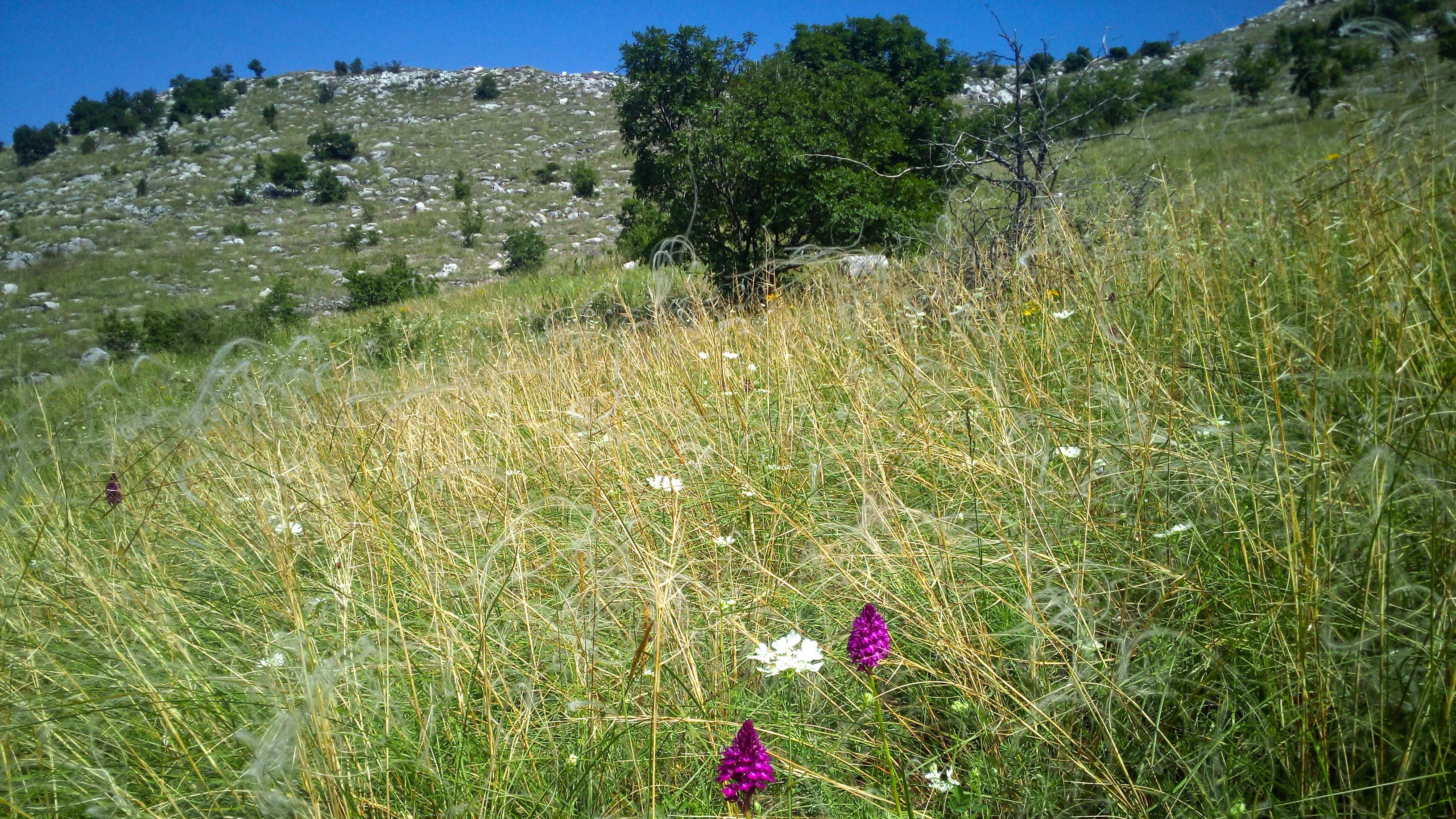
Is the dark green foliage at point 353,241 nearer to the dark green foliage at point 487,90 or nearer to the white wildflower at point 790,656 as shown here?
the dark green foliage at point 487,90

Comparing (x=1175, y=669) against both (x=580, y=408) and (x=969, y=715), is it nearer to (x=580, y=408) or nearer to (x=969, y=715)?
(x=969, y=715)

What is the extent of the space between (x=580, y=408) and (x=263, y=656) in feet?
4.69

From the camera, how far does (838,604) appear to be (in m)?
1.63

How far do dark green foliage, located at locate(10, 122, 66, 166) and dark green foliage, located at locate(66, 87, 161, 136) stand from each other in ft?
6.82

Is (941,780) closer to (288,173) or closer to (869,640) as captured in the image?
(869,640)

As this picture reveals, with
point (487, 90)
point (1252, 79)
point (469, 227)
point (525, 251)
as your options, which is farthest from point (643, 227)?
point (487, 90)

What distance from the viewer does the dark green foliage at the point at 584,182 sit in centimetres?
3428

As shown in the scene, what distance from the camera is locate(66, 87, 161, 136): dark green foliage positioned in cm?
4684

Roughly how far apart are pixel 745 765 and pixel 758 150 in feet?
28.7

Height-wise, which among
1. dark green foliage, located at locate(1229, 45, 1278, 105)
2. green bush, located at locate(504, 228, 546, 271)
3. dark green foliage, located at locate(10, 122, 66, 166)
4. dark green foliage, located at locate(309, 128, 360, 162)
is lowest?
green bush, located at locate(504, 228, 546, 271)

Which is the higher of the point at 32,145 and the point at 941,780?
the point at 32,145

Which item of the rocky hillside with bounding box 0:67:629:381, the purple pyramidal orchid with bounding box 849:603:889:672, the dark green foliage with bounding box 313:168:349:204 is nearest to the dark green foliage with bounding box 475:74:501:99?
the rocky hillside with bounding box 0:67:629:381

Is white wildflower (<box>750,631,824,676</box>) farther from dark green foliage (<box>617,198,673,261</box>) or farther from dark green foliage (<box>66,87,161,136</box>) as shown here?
dark green foliage (<box>66,87,161,136</box>)

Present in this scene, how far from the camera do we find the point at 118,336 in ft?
47.7
